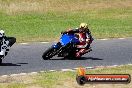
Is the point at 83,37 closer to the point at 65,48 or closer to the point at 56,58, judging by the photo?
the point at 65,48

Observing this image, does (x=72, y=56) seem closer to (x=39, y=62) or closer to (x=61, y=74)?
(x=39, y=62)

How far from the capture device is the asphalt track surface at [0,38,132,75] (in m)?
18.2

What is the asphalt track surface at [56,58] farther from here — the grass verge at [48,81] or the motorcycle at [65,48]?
the grass verge at [48,81]

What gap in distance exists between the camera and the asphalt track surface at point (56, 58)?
715 inches

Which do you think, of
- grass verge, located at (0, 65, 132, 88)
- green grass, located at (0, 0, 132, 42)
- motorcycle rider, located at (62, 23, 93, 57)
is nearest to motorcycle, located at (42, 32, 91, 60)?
motorcycle rider, located at (62, 23, 93, 57)

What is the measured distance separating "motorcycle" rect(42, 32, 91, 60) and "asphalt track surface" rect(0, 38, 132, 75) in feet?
0.92

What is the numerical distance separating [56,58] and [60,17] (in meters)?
18.6

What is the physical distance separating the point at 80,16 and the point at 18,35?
1252cm

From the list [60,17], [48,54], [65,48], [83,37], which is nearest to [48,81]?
→ [48,54]

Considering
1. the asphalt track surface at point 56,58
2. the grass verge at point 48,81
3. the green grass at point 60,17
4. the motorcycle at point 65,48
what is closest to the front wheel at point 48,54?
the motorcycle at point 65,48

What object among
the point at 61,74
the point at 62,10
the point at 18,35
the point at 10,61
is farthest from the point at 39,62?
the point at 62,10

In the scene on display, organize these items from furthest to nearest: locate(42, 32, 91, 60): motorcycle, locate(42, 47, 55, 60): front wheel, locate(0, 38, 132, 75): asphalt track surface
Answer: locate(42, 32, 91, 60): motorcycle
locate(42, 47, 55, 60): front wheel
locate(0, 38, 132, 75): asphalt track surface

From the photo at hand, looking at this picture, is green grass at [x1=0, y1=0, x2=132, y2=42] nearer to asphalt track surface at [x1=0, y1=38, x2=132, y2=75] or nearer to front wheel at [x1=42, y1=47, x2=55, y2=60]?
asphalt track surface at [x1=0, y1=38, x2=132, y2=75]

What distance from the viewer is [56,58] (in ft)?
67.2
